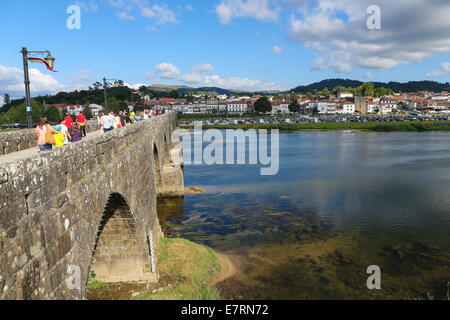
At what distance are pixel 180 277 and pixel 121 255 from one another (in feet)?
7.81

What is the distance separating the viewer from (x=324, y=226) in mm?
17188

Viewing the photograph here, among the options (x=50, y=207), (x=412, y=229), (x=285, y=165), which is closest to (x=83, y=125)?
(x=50, y=207)

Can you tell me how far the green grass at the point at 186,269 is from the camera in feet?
33.5

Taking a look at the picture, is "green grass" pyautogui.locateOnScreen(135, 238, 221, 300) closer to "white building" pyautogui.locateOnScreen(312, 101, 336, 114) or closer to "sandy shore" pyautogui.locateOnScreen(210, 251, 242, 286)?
"sandy shore" pyautogui.locateOnScreen(210, 251, 242, 286)

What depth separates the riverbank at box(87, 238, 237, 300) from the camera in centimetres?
973

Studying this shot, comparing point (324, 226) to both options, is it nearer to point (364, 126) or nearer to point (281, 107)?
point (364, 126)

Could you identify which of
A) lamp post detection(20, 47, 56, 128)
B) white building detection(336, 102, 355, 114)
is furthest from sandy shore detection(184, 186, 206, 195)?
white building detection(336, 102, 355, 114)

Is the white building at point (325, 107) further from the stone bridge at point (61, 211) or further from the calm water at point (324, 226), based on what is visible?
the stone bridge at point (61, 211)

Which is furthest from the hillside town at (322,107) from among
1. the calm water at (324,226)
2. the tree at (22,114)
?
the calm water at (324,226)

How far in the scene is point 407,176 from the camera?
28438 millimetres

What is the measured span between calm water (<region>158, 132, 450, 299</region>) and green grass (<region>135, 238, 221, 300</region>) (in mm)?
788

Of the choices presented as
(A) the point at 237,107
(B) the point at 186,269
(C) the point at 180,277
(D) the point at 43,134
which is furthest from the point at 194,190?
(A) the point at 237,107

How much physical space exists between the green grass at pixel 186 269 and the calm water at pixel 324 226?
788 millimetres
